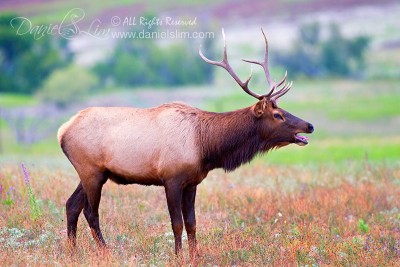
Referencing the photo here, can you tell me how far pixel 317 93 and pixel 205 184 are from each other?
37727mm

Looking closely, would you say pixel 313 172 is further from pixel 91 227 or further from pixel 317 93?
pixel 317 93

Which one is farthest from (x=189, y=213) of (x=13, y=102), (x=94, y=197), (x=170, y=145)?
(x=13, y=102)

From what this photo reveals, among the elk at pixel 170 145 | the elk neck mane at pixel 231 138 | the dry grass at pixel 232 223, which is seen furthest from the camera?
the elk neck mane at pixel 231 138

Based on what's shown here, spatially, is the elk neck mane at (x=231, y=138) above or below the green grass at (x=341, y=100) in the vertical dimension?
below

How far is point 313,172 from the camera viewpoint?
16531 millimetres

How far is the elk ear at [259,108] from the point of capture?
384 inches

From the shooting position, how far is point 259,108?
32.2ft

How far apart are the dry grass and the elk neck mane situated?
1.03 metres

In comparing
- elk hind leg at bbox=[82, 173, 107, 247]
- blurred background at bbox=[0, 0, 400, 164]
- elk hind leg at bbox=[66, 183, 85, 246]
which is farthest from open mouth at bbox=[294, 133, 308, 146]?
blurred background at bbox=[0, 0, 400, 164]

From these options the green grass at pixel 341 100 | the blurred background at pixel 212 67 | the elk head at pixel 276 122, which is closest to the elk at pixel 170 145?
the elk head at pixel 276 122

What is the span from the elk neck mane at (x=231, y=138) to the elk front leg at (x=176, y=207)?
0.61 meters

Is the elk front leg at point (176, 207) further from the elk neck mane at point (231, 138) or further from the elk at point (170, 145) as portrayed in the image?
the elk neck mane at point (231, 138)

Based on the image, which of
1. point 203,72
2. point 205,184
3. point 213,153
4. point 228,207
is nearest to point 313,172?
point 205,184

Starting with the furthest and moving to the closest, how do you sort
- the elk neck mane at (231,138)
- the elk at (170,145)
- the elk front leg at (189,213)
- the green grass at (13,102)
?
the green grass at (13,102), the elk neck mane at (231,138), the elk front leg at (189,213), the elk at (170,145)
